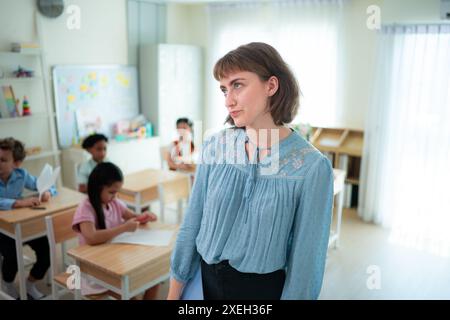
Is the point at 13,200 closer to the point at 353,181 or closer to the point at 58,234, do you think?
the point at 58,234

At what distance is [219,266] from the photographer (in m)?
0.91

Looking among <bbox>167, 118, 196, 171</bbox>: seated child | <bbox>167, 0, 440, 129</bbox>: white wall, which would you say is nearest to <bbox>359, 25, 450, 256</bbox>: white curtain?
<bbox>167, 0, 440, 129</bbox>: white wall

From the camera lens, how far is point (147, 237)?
1.72 meters

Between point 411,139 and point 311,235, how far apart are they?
2559 mm

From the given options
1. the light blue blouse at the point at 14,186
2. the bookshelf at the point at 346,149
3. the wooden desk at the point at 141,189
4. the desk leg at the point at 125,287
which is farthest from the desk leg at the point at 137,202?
the bookshelf at the point at 346,149

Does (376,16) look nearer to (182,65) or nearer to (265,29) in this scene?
(265,29)

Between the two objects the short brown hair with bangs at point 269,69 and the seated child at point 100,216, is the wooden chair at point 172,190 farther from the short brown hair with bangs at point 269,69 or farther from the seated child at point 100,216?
the short brown hair with bangs at point 269,69

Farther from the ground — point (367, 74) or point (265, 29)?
point (265, 29)

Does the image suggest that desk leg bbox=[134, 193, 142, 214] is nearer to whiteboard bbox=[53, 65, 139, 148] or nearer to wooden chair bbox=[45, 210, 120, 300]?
wooden chair bbox=[45, 210, 120, 300]

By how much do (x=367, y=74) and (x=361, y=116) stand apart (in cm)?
40

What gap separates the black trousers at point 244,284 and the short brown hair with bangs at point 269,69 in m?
0.35

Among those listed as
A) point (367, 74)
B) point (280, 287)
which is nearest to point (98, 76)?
point (367, 74)

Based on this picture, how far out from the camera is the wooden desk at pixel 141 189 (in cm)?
259

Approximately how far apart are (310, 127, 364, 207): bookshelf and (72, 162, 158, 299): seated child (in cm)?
234
